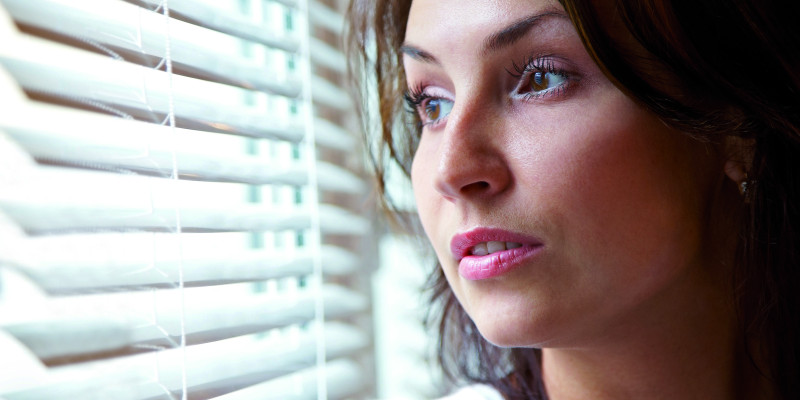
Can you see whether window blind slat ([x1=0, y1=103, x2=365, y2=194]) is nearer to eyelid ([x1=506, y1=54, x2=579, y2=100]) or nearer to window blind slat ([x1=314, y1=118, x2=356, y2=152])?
window blind slat ([x1=314, y1=118, x2=356, y2=152])

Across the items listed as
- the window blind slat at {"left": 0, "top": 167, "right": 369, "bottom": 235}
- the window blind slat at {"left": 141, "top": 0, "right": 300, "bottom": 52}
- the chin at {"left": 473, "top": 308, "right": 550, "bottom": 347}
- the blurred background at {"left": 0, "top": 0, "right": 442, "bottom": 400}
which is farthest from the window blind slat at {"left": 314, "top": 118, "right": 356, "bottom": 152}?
the chin at {"left": 473, "top": 308, "right": 550, "bottom": 347}

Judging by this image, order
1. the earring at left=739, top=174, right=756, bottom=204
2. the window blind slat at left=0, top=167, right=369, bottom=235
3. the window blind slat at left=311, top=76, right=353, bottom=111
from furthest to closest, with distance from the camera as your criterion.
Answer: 1. the window blind slat at left=311, top=76, right=353, bottom=111
2. the earring at left=739, top=174, right=756, bottom=204
3. the window blind slat at left=0, top=167, right=369, bottom=235

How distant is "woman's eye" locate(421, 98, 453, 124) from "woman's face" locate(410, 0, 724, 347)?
15 cm

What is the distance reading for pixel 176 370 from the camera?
2.58 feet

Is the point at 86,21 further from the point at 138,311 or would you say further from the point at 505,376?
the point at 505,376

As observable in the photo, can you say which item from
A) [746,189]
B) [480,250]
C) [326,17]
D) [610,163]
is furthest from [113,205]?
[746,189]

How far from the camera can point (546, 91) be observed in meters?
0.84

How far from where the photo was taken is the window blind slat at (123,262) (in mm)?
650

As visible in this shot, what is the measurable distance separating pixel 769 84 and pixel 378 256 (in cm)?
81

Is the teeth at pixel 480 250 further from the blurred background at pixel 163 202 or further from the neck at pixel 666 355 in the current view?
the blurred background at pixel 163 202

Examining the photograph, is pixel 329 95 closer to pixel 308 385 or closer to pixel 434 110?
pixel 434 110

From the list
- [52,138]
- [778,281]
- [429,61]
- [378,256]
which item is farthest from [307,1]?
[778,281]

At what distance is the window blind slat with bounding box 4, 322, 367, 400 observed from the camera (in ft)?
2.20

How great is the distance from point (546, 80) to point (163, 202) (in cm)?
48
